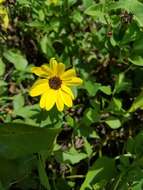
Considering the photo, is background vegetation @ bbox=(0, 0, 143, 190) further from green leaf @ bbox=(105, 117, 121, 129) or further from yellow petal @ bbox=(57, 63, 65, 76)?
yellow petal @ bbox=(57, 63, 65, 76)

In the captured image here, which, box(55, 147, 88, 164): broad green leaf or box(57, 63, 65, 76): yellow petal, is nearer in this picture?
box(57, 63, 65, 76): yellow petal

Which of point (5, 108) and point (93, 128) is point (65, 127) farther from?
point (5, 108)

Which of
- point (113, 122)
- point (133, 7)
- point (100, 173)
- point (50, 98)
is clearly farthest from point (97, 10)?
point (100, 173)

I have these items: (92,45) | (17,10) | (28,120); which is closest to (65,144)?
(28,120)

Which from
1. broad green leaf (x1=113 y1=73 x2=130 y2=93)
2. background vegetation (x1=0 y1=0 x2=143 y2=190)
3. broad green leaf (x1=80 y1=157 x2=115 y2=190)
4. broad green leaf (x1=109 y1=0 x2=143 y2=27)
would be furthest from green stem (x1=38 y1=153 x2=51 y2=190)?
broad green leaf (x1=109 y1=0 x2=143 y2=27)

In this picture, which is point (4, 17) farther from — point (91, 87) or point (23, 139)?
point (23, 139)
